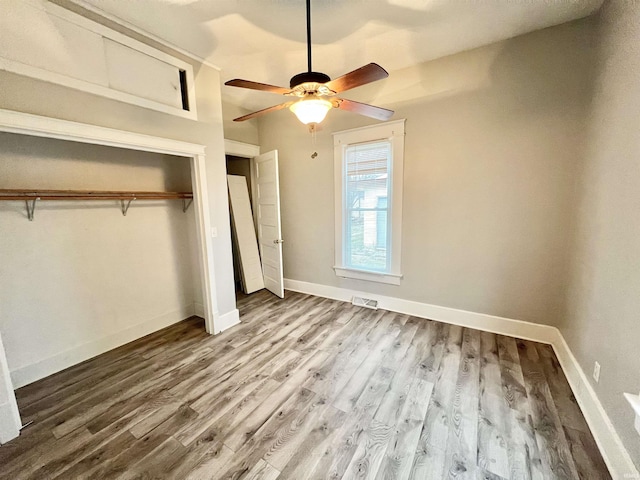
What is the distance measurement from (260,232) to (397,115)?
280 cm

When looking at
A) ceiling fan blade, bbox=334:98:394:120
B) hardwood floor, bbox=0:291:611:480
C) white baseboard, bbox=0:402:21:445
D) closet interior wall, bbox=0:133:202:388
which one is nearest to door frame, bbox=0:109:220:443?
white baseboard, bbox=0:402:21:445

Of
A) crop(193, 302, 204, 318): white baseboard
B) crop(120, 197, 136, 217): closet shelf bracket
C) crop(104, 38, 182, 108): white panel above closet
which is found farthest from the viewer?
crop(193, 302, 204, 318): white baseboard

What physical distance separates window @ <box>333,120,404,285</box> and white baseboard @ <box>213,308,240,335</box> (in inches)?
61.4

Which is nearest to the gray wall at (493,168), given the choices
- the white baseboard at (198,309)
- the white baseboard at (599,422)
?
the white baseboard at (599,422)

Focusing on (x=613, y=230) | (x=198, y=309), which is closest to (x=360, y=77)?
(x=613, y=230)

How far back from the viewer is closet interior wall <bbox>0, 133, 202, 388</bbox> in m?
2.12

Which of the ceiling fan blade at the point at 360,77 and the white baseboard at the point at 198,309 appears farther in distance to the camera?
the white baseboard at the point at 198,309

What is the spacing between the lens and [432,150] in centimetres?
293

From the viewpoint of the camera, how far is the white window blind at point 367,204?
329 centimetres

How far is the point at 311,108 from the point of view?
175 cm

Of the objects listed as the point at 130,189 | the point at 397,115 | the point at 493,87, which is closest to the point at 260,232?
the point at 130,189

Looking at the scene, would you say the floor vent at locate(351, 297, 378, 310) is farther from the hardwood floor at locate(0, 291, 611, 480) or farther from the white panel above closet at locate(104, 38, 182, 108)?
the white panel above closet at locate(104, 38, 182, 108)

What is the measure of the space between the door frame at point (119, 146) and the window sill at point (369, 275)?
179cm

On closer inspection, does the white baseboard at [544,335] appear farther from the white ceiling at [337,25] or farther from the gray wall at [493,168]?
the white ceiling at [337,25]
